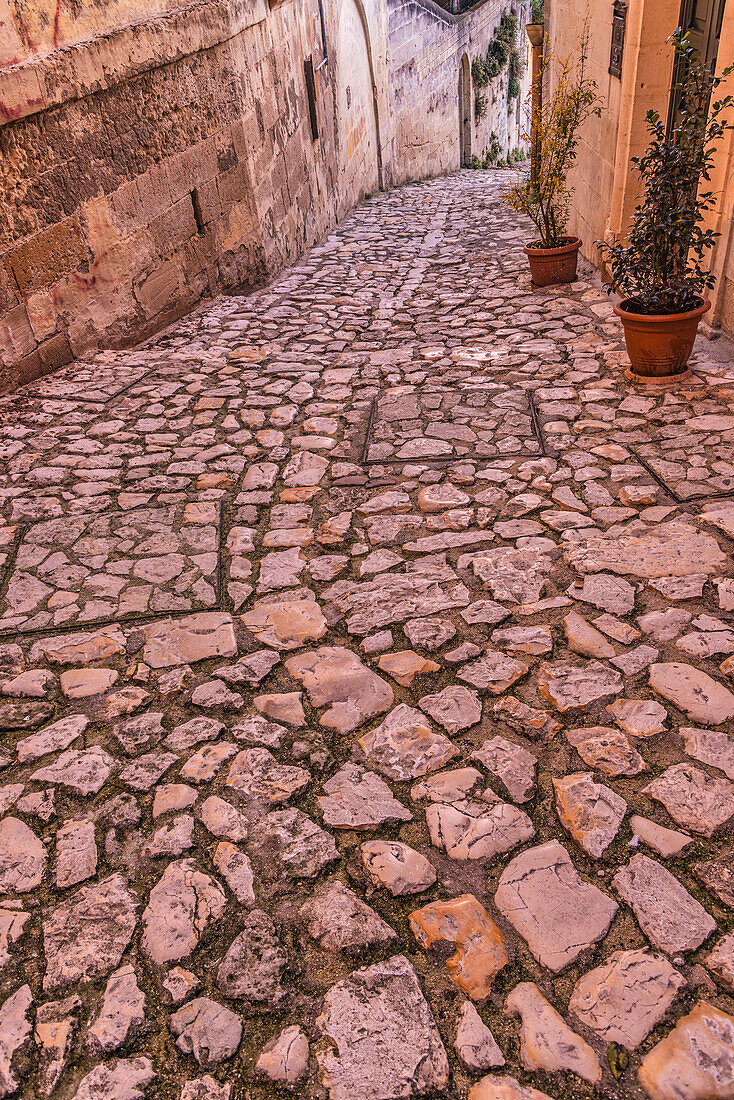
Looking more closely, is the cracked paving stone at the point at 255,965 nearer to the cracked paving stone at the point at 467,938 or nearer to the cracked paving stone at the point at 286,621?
the cracked paving stone at the point at 467,938

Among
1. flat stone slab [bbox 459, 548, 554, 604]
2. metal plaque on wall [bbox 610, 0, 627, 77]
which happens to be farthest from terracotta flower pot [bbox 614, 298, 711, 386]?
metal plaque on wall [bbox 610, 0, 627, 77]

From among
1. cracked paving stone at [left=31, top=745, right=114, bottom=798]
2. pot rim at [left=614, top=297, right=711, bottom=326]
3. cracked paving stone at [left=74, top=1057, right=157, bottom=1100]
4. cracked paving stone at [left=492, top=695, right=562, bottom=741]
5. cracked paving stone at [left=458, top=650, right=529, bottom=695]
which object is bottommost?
cracked paving stone at [left=458, top=650, right=529, bottom=695]

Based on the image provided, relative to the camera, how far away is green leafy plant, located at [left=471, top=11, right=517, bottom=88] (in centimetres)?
2331

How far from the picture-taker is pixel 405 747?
2561 mm

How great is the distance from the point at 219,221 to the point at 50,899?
7.06m

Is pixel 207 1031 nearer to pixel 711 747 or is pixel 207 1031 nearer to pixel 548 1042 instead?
pixel 548 1042

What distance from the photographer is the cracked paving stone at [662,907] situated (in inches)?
75.2

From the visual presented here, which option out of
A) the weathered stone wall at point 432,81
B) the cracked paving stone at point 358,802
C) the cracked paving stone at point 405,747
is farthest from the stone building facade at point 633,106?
the weathered stone wall at point 432,81

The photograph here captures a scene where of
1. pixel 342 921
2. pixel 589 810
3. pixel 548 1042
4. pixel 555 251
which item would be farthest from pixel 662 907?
pixel 555 251

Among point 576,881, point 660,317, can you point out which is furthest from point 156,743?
point 660,317

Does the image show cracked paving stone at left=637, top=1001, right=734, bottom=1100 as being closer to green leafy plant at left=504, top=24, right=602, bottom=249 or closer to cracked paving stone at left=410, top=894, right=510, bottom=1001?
cracked paving stone at left=410, top=894, right=510, bottom=1001

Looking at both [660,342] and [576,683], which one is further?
[660,342]

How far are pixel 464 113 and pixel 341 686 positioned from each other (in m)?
24.3

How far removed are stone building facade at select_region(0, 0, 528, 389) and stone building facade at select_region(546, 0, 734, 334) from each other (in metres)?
3.48
